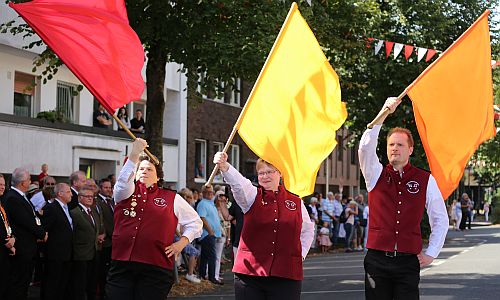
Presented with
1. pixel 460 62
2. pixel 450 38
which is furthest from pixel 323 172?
pixel 460 62

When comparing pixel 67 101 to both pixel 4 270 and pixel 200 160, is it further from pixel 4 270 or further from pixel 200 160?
pixel 4 270

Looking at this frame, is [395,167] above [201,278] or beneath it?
above

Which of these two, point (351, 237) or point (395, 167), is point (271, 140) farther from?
point (351, 237)

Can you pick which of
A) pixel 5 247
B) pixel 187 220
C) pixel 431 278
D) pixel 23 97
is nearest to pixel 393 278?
pixel 187 220

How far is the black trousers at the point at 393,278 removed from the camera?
8.11m

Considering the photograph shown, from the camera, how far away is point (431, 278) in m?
18.2

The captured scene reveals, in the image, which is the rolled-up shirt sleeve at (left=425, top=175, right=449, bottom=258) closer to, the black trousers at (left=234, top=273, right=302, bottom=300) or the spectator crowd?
the black trousers at (left=234, top=273, right=302, bottom=300)

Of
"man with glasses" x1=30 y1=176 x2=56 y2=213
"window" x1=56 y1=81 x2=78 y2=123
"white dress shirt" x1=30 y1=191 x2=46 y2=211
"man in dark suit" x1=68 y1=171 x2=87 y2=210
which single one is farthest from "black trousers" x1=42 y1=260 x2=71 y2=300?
"window" x1=56 y1=81 x2=78 y2=123

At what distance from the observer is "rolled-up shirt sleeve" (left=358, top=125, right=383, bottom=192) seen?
26.6 ft

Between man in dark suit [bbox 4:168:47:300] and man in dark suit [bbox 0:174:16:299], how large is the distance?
15 centimetres

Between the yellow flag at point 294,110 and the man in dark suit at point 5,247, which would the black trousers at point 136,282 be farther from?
the man in dark suit at point 5,247

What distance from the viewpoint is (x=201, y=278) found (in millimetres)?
18391

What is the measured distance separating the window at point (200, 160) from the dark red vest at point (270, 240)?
2575cm

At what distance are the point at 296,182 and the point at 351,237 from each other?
2165cm
